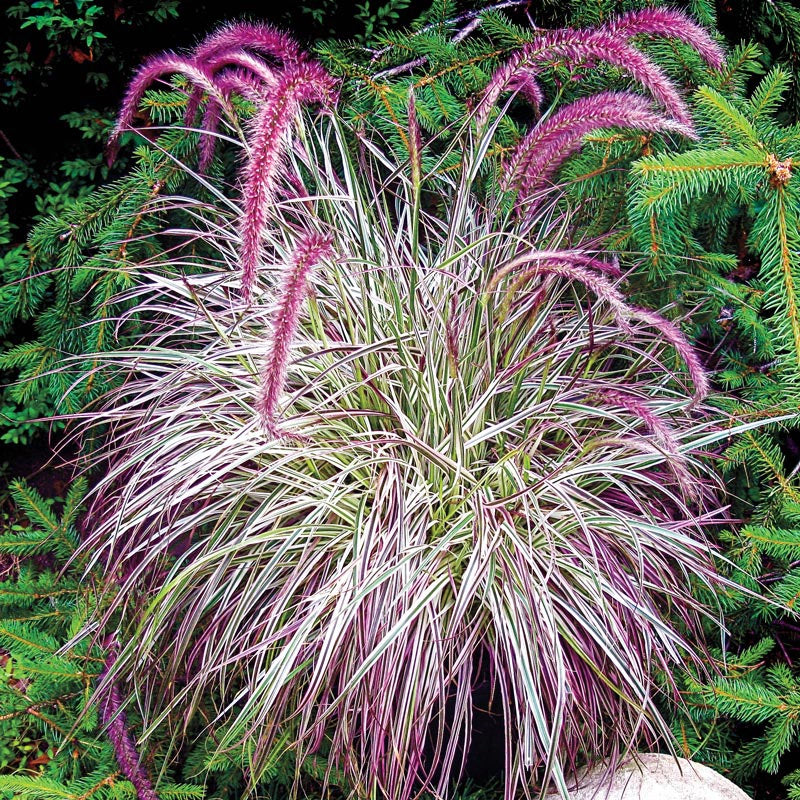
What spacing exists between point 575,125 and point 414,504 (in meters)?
0.89

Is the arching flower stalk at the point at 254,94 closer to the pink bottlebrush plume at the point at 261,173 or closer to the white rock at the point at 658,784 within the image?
the pink bottlebrush plume at the point at 261,173

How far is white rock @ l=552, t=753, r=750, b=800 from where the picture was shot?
1.59 m

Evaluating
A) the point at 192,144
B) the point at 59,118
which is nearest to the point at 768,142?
the point at 192,144

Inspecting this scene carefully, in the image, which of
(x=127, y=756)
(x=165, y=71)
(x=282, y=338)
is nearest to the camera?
(x=282, y=338)

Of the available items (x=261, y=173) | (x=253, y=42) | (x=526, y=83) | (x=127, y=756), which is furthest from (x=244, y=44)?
(x=127, y=756)

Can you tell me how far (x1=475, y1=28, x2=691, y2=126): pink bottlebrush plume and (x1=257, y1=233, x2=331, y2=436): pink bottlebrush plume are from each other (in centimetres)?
75

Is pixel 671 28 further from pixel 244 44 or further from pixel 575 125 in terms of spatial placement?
pixel 244 44

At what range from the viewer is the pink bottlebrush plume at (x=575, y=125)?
1.55m

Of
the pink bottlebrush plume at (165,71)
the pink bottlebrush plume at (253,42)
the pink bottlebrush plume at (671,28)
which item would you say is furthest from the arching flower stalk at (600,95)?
the pink bottlebrush plume at (165,71)

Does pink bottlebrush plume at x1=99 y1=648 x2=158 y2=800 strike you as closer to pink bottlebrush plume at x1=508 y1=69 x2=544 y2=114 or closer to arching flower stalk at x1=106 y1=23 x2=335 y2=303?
arching flower stalk at x1=106 y1=23 x2=335 y2=303

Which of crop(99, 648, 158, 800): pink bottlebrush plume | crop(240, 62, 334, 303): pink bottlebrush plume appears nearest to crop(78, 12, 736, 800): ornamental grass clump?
crop(240, 62, 334, 303): pink bottlebrush plume

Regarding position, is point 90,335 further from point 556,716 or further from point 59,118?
point 556,716

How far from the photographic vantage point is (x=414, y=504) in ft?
5.46

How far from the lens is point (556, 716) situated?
136 cm
